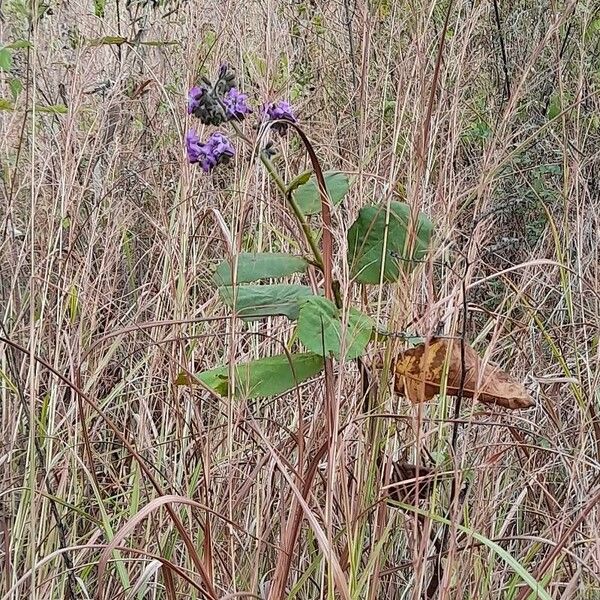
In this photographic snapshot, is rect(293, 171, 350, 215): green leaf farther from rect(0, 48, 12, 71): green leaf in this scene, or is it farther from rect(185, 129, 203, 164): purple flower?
rect(0, 48, 12, 71): green leaf

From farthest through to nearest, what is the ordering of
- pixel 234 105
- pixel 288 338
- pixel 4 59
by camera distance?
pixel 288 338 → pixel 4 59 → pixel 234 105

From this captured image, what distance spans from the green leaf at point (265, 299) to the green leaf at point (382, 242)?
89mm

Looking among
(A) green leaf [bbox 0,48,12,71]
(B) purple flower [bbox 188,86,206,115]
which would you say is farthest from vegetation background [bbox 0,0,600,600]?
(B) purple flower [bbox 188,86,206,115]

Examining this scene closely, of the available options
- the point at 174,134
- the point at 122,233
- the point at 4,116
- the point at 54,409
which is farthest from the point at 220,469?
the point at 4,116

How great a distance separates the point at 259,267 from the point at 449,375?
0.86 feet

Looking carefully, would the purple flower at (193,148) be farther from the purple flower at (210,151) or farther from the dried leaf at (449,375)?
the dried leaf at (449,375)

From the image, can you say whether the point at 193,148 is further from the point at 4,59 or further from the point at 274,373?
the point at 4,59

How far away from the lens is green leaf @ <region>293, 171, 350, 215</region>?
0.91m

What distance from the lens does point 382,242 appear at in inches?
37.1

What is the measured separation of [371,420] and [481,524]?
0.68ft

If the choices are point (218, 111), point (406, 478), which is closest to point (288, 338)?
point (406, 478)

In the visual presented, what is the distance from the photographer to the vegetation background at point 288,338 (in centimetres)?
95

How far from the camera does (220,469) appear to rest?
115 centimetres

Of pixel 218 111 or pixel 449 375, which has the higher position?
pixel 218 111
